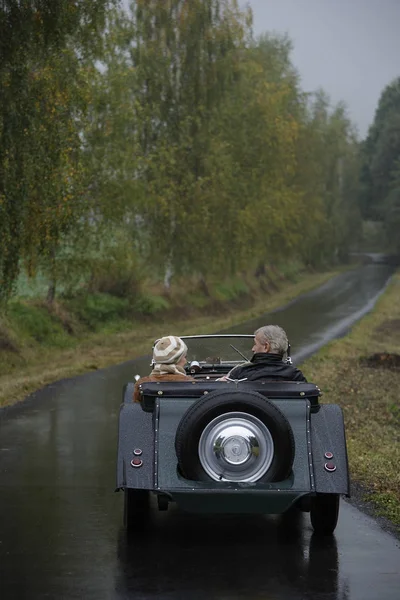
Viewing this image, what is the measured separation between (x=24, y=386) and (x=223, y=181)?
21.6m

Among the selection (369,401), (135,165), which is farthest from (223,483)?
(135,165)

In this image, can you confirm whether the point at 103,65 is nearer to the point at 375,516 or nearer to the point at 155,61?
the point at 155,61

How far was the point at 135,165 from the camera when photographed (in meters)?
28.8

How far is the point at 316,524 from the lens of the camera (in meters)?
7.71

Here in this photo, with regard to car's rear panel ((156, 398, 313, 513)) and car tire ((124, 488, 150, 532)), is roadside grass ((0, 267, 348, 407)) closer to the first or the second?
car tire ((124, 488, 150, 532))

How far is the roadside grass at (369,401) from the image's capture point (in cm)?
980

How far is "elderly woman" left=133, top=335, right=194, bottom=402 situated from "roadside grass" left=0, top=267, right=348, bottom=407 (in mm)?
7684

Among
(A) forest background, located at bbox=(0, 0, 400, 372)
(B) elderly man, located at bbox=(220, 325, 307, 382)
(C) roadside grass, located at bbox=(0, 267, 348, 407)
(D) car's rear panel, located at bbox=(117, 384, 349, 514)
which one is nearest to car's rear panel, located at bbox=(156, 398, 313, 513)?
(D) car's rear panel, located at bbox=(117, 384, 349, 514)

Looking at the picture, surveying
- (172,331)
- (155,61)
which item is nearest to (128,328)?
(172,331)

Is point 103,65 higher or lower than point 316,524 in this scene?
higher

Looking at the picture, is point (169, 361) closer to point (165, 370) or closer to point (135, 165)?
point (165, 370)

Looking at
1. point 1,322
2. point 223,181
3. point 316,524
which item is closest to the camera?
point 316,524

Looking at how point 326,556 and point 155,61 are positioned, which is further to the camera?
point 155,61

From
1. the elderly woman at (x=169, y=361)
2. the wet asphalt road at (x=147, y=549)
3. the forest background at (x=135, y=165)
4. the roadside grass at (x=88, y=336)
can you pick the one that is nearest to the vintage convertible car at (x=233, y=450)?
the wet asphalt road at (x=147, y=549)
